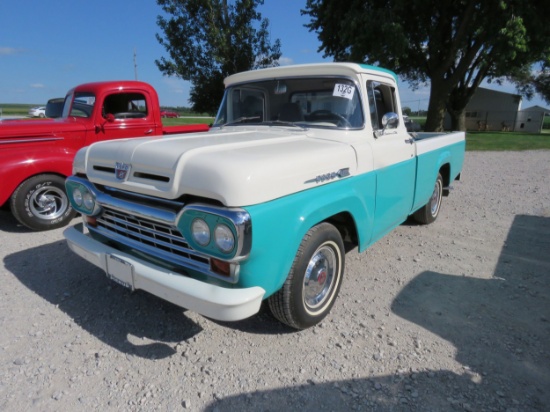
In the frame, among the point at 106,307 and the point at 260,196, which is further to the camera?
the point at 106,307

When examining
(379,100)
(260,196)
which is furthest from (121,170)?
(379,100)

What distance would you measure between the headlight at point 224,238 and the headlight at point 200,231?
0.21ft

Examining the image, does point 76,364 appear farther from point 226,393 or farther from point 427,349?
point 427,349

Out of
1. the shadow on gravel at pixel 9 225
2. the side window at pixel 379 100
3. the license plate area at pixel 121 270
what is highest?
the side window at pixel 379 100

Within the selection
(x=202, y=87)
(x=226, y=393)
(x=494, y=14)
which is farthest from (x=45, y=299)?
(x=494, y=14)

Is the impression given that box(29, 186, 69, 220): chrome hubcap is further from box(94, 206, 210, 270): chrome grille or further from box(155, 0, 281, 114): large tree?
box(155, 0, 281, 114): large tree

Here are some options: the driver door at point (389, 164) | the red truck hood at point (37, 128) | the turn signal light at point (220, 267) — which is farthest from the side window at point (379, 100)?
the red truck hood at point (37, 128)

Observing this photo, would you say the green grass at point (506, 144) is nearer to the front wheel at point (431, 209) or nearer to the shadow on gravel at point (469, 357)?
the front wheel at point (431, 209)

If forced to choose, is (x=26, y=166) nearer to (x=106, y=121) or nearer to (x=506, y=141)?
(x=106, y=121)

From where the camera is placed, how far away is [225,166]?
199 centimetres

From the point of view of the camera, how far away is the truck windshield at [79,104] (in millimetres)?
5793

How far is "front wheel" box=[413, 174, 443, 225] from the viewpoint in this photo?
4.95m

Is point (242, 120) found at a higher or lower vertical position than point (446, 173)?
higher

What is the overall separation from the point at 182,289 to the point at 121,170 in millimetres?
964
